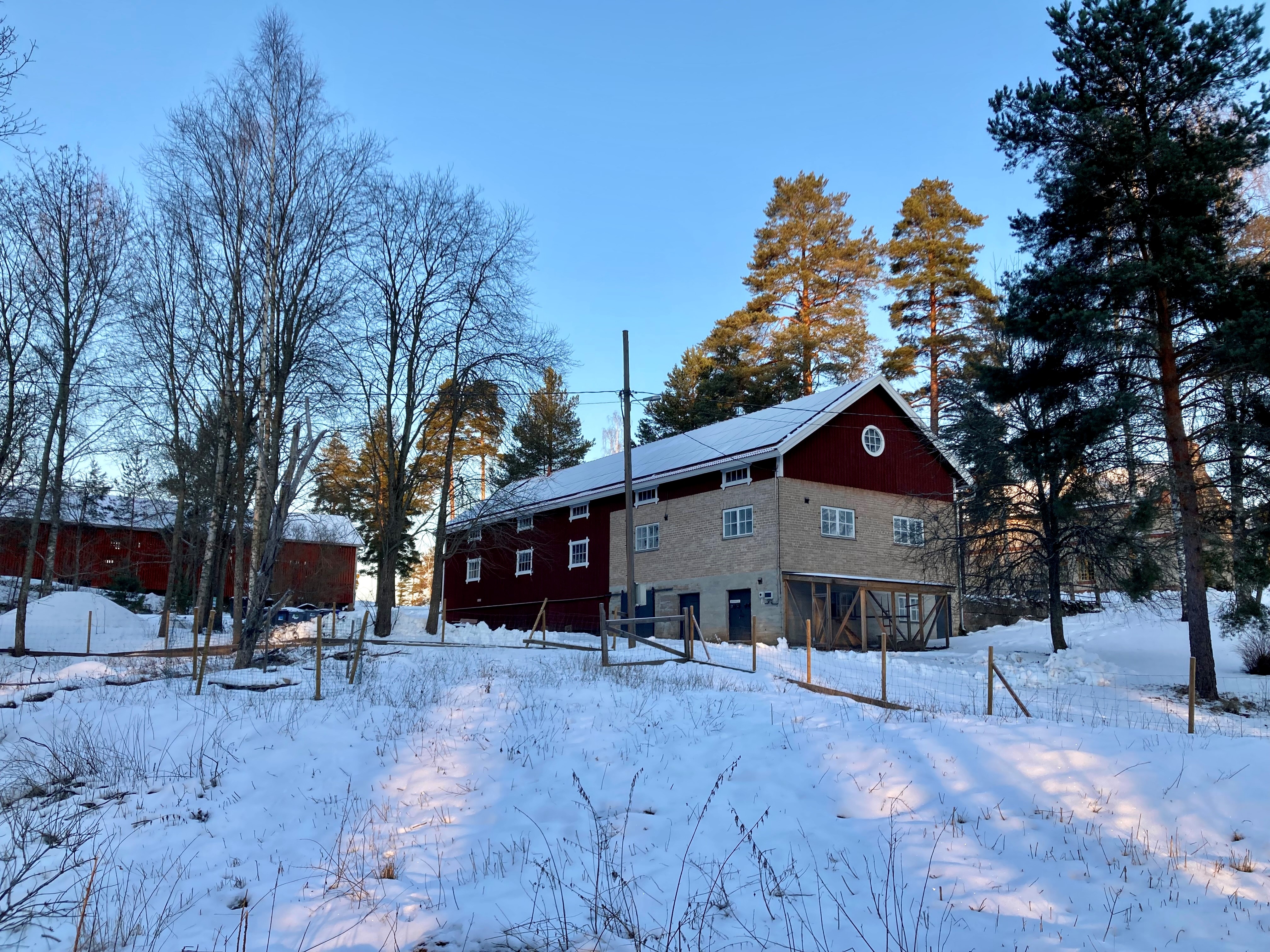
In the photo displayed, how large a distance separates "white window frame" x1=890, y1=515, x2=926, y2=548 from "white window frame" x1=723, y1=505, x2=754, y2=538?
5.67 m

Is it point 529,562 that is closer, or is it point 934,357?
point 529,562

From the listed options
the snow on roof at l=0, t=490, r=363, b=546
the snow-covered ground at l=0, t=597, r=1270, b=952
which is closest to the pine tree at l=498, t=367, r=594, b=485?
the snow on roof at l=0, t=490, r=363, b=546

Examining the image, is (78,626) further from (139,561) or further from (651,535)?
(651,535)

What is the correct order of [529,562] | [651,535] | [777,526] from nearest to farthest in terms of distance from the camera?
[777,526] < [651,535] < [529,562]

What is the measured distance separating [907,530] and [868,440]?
3.54 meters

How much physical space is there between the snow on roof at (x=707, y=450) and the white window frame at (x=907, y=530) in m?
2.46

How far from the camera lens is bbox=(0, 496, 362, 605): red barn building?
4097 cm

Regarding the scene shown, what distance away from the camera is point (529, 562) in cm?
3809

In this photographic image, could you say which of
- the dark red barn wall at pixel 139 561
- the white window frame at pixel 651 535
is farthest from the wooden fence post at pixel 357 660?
the dark red barn wall at pixel 139 561

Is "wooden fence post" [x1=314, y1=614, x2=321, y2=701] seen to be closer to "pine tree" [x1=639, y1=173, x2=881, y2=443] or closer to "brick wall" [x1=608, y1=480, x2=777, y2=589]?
"brick wall" [x1=608, y1=480, x2=777, y2=589]

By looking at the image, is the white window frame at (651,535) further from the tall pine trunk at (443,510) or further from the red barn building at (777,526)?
the tall pine trunk at (443,510)

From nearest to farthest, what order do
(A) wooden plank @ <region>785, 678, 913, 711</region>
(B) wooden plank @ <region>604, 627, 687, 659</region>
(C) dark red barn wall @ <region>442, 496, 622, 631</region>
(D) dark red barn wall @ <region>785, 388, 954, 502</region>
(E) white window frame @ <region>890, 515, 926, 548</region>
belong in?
(A) wooden plank @ <region>785, 678, 913, 711</region> < (B) wooden plank @ <region>604, 627, 687, 659</region> < (D) dark red barn wall @ <region>785, 388, 954, 502</region> < (E) white window frame @ <region>890, 515, 926, 548</region> < (C) dark red barn wall @ <region>442, 496, 622, 631</region>

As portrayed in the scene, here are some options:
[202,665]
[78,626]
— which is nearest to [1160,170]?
[202,665]

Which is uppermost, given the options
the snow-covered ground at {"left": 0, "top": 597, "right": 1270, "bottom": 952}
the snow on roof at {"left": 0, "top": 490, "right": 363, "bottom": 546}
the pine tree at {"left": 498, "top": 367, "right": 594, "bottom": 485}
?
the pine tree at {"left": 498, "top": 367, "right": 594, "bottom": 485}
